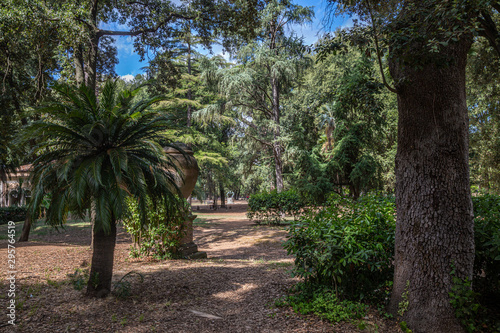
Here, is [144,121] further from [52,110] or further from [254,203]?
[254,203]

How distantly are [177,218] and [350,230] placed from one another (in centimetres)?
452

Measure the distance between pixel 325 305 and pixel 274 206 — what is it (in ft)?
37.0

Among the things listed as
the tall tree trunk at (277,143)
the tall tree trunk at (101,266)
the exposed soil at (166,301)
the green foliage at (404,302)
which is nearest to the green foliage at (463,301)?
the green foliage at (404,302)

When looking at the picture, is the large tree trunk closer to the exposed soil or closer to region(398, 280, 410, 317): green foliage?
region(398, 280, 410, 317): green foliage

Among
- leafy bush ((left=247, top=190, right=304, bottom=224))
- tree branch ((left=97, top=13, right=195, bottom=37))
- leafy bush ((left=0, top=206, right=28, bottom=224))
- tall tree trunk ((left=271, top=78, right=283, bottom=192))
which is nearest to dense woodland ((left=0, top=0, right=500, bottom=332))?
tree branch ((left=97, top=13, right=195, bottom=37))

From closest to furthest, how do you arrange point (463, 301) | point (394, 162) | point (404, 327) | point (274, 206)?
point (463, 301)
point (404, 327)
point (394, 162)
point (274, 206)

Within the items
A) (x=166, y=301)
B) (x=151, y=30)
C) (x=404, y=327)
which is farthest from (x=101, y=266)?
(x=151, y=30)

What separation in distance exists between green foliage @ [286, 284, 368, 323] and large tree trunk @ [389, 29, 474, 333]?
49cm

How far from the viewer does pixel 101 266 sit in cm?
A: 406

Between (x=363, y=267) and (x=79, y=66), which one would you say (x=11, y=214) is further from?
(x=363, y=267)

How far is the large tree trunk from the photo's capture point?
3.00 m

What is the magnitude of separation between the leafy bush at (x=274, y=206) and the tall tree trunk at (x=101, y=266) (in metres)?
10.4

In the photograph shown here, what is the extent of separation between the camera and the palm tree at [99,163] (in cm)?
361

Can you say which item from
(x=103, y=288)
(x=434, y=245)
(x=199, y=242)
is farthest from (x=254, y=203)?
(x=434, y=245)
